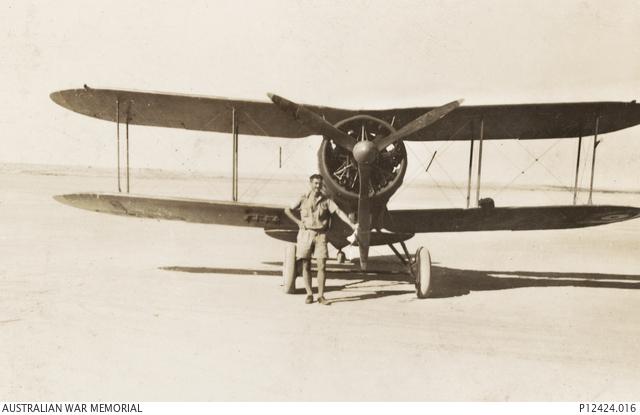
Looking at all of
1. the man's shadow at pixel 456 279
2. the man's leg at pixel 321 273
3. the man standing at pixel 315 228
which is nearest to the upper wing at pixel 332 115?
the man standing at pixel 315 228

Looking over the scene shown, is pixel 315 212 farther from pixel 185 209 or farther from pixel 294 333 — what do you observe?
pixel 185 209

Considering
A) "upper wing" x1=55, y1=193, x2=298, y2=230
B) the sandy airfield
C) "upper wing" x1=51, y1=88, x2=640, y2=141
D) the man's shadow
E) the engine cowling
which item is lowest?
the man's shadow

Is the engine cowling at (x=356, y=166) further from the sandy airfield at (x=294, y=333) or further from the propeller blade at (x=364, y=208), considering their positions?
the sandy airfield at (x=294, y=333)

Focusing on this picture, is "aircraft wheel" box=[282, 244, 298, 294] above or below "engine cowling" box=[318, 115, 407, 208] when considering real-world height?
below

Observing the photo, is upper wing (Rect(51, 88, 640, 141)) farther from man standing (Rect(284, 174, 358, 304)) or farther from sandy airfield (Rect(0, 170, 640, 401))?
sandy airfield (Rect(0, 170, 640, 401))

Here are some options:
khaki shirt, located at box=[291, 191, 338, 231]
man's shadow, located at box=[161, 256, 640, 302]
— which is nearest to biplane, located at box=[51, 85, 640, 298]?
khaki shirt, located at box=[291, 191, 338, 231]

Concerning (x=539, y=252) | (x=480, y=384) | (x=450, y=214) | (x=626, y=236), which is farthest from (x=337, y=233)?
(x=626, y=236)
